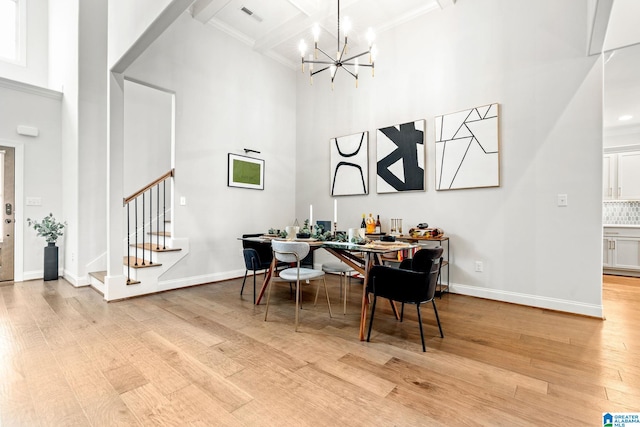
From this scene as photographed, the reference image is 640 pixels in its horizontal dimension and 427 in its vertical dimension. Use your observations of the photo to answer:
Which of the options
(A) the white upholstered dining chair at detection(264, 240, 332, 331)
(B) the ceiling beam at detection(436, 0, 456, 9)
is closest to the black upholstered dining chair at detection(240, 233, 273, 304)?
(A) the white upholstered dining chair at detection(264, 240, 332, 331)

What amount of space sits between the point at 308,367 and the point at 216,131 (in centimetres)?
373

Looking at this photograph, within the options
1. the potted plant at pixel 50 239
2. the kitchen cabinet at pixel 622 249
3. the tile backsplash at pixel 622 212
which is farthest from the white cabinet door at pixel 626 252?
the potted plant at pixel 50 239

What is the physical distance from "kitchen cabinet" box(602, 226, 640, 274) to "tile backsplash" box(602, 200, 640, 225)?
85cm

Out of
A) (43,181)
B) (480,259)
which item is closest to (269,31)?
(43,181)

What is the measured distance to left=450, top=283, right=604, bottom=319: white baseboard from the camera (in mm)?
2954

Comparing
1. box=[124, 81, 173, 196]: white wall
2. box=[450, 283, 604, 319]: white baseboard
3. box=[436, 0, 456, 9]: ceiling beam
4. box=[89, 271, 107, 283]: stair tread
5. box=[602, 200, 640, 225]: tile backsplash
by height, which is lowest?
box=[450, 283, 604, 319]: white baseboard

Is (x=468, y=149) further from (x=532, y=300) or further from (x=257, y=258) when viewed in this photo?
(x=257, y=258)

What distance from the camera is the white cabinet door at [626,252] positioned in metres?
4.88

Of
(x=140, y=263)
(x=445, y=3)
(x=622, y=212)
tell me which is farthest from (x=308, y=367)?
(x=622, y=212)

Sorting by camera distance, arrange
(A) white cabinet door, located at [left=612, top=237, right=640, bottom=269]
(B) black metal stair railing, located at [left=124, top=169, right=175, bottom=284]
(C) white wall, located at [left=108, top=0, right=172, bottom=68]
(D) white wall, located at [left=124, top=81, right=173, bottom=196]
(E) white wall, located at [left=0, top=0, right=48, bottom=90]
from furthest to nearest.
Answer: (E) white wall, located at [left=0, top=0, right=48, bottom=90] < (A) white cabinet door, located at [left=612, top=237, right=640, bottom=269] < (D) white wall, located at [left=124, top=81, right=173, bottom=196] < (B) black metal stair railing, located at [left=124, top=169, right=175, bottom=284] < (C) white wall, located at [left=108, top=0, right=172, bottom=68]

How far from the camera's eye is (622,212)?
220 inches

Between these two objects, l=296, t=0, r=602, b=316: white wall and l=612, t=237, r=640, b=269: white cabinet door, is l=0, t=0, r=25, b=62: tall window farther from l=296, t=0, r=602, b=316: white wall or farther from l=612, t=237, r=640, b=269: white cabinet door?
l=612, t=237, r=640, b=269: white cabinet door

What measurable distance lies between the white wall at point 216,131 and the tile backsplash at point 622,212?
6329 mm

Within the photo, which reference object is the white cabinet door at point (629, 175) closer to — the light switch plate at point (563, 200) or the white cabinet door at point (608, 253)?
the white cabinet door at point (608, 253)
